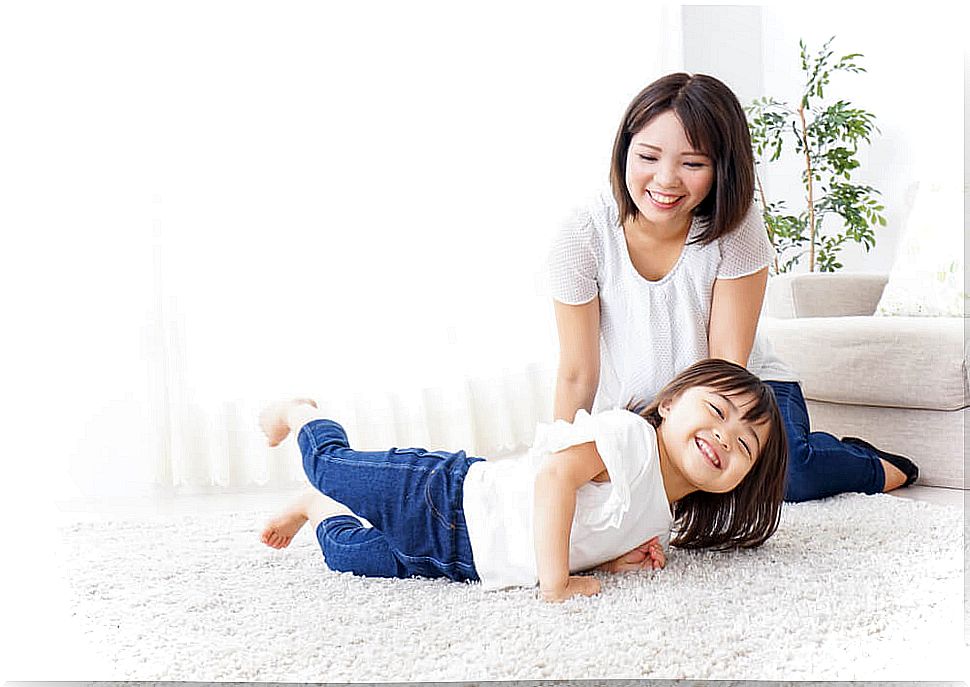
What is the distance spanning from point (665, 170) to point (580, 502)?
49 centimetres

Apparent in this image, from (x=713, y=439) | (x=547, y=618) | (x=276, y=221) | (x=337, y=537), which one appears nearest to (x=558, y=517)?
(x=547, y=618)

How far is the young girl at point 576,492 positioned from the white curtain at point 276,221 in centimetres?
89

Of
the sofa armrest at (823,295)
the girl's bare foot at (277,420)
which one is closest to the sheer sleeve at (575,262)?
the girl's bare foot at (277,420)

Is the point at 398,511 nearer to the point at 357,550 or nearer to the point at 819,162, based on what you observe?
the point at 357,550

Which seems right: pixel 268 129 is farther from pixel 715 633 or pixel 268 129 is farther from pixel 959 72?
pixel 959 72

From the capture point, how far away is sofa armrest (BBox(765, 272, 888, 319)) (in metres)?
2.57

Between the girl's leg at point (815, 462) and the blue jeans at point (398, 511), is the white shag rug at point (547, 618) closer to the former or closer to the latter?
the blue jeans at point (398, 511)

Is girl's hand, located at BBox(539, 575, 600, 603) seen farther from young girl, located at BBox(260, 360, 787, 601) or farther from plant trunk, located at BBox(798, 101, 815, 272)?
plant trunk, located at BBox(798, 101, 815, 272)

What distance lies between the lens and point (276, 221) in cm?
235

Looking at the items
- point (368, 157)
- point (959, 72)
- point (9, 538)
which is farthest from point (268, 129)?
point (959, 72)

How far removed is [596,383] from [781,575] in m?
0.43

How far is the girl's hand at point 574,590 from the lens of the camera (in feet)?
4.21

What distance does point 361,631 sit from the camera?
3.94 ft

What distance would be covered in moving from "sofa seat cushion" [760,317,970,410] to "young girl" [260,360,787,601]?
2.47ft
